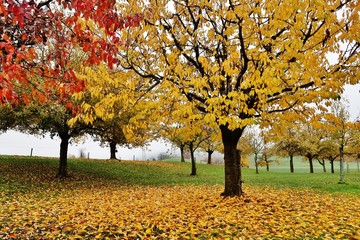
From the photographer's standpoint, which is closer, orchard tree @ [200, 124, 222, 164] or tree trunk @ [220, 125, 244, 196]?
tree trunk @ [220, 125, 244, 196]

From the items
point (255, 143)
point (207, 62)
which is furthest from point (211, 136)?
point (255, 143)

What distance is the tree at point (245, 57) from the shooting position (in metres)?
8.95

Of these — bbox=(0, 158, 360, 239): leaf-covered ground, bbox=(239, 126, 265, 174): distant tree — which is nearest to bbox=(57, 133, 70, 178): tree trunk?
bbox=(0, 158, 360, 239): leaf-covered ground

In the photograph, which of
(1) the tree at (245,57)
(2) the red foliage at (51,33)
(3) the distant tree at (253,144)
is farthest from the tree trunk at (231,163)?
(3) the distant tree at (253,144)

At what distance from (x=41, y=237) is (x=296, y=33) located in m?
9.90

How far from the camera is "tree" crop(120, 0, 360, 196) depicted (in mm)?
8945

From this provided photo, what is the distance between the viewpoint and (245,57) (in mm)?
10516

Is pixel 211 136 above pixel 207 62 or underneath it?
underneath

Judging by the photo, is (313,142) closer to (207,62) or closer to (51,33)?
(207,62)

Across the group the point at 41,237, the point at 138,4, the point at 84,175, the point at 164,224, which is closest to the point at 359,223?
the point at 164,224

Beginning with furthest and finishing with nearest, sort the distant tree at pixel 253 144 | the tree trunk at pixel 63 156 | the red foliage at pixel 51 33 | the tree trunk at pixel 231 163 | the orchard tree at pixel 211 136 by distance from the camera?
the distant tree at pixel 253 144, the tree trunk at pixel 63 156, the orchard tree at pixel 211 136, the tree trunk at pixel 231 163, the red foliage at pixel 51 33

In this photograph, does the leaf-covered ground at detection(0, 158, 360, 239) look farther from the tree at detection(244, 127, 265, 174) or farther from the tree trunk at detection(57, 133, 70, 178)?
the tree at detection(244, 127, 265, 174)

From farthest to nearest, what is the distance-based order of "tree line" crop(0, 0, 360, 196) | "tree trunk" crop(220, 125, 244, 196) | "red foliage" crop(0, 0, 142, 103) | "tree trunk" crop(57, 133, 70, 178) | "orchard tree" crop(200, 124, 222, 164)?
"tree trunk" crop(57, 133, 70, 178) → "orchard tree" crop(200, 124, 222, 164) → "tree trunk" crop(220, 125, 244, 196) → "tree line" crop(0, 0, 360, 196) → "red foliage" crop(0, 0, 142, 103)

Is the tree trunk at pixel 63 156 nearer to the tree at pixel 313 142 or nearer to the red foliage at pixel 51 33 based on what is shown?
the red foliage at pixel 51 33
